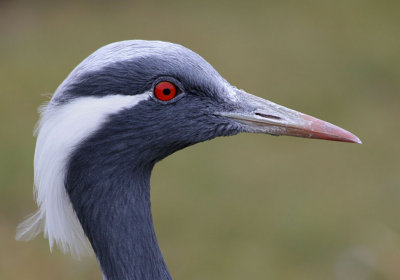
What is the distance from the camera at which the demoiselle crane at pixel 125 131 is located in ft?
11.1

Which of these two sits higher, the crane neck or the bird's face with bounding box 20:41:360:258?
the bird's face with bounding box 20:41:360:258

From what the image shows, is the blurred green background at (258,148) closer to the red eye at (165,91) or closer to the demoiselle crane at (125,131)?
the demoiselle crane at (125,131)

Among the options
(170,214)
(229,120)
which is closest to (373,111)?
(170,214)

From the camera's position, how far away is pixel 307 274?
7.38m

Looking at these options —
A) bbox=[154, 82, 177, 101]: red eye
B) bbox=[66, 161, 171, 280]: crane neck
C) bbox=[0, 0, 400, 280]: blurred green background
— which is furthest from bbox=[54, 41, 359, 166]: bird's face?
bbox=[0, 0, 400, 280]: blurred green background

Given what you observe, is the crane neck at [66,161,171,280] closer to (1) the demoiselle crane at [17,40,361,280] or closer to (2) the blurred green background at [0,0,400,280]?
(1) the demoiselle crane at [17,40,361,280]

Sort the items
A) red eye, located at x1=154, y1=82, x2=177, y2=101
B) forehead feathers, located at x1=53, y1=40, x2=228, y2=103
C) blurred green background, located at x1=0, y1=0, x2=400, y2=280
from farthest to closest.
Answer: blurred green background, located at x1=0, y1=0, x2=400, y2=280 → red eye, located at x1=154, y1=82, x2=177, y2=101 → forehead feathers, located at x1=53, y1=40, x2=228, y2=103

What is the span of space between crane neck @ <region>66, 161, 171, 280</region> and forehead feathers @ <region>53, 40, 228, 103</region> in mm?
445

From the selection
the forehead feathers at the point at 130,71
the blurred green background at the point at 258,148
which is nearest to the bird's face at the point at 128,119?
the forehead feathers at the point at 130,71

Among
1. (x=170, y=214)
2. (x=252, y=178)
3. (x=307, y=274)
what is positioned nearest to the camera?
(x=307, y=274)

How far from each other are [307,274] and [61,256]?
298 centimetres

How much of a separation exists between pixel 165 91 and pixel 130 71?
24cm

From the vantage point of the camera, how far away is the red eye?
346cm

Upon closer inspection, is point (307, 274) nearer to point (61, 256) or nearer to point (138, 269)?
point (61, 256)
